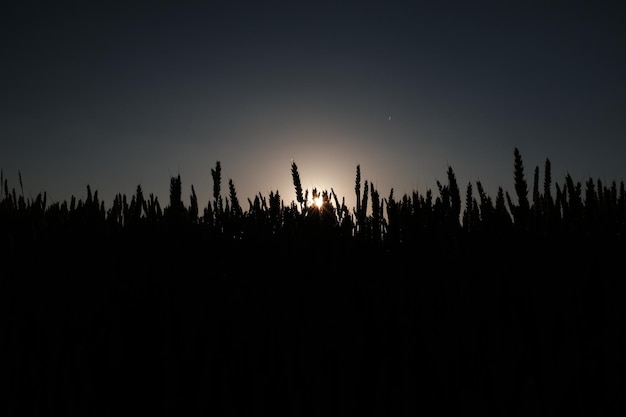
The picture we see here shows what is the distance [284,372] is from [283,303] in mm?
214

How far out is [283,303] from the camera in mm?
1282

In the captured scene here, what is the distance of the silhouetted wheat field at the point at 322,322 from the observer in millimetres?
1088

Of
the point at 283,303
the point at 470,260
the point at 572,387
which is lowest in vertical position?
the point at 572,387

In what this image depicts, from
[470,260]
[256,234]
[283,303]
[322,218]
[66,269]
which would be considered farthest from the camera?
[322,218]

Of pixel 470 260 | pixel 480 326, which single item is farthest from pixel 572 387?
pixel 470 260

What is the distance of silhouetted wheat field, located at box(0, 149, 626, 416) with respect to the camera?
3.57 ft

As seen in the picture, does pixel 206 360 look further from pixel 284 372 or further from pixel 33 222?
pixel 33 222

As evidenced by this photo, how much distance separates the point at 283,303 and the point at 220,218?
919mm

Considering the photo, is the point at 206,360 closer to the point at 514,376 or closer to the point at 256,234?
the point at 256,234

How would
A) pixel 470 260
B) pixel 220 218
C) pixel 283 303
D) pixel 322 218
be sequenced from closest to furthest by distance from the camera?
pixel 283 303
pixel 470 260
pixel 322 218
pixel 220 218

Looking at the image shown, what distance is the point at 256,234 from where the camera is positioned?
1.67 meters

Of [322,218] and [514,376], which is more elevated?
[322,218]

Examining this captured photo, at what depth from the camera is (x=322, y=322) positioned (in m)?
1.18

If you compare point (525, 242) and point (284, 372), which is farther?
point (525, 242)
